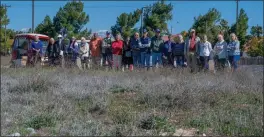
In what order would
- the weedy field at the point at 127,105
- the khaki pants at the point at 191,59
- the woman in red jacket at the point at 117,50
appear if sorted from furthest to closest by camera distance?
the woman in red jacket at the point at 117,50
the khaki pants at the point at 191,59
the weedy field at the point at 127,105

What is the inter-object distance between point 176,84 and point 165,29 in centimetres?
2886

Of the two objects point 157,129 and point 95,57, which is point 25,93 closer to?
point 157,129

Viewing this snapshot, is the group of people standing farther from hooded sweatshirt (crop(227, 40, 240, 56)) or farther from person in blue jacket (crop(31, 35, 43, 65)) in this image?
person in blue jacket (crop(31, 35, 43, 65))

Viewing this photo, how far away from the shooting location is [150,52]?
15.2 metres

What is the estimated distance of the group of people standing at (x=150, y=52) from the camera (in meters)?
14.1

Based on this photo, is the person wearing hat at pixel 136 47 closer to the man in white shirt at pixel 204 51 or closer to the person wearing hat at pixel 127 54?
the person wearing hat at pixel 127 54

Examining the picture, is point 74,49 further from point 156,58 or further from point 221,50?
point 221,50

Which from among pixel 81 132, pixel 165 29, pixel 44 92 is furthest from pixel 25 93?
pixel 165 29

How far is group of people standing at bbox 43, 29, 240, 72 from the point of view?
14.1m

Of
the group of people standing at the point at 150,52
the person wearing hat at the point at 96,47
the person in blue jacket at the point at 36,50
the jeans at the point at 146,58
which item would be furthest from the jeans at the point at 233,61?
the person in blue jacket at the point at 36,50

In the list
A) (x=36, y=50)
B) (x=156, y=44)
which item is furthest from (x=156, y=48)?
(x=36, y=50)

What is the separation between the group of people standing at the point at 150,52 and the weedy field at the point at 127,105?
313 centimetres

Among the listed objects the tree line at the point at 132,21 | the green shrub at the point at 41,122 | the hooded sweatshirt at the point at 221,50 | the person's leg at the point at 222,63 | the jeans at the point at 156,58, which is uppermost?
the tree line at the point at 132,21

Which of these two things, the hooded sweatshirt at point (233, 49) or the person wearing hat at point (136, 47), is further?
the person wearing hat at point (136, 47)
